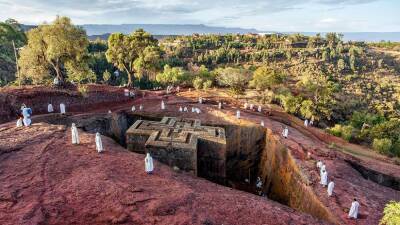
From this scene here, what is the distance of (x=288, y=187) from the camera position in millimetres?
15500

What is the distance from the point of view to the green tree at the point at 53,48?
22656mm

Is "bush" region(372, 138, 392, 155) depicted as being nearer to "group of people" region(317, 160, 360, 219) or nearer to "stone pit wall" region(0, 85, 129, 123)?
"group of people" region(317, 160, 360, 219)

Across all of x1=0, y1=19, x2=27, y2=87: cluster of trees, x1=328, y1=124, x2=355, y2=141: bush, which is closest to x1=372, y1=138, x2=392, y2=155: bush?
x1=328, y1=124, x2=355, y2=141: bush

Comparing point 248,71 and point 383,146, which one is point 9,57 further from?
point 383,146

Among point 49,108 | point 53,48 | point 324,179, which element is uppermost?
point 53,48

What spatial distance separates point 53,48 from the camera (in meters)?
22.3

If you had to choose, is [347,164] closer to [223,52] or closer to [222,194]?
[222,194]

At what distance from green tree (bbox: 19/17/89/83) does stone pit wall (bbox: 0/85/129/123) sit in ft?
6.06

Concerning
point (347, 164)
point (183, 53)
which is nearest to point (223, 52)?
point (183, 53)

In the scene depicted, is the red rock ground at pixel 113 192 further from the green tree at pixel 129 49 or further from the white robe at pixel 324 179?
the green tree at pixel 129 49

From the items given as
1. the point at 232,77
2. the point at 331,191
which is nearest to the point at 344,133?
the point at 232,77

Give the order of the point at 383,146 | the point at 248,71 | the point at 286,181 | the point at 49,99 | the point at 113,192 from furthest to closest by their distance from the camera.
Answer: the point at 248,71 < the point at 49,99 < the point at 383,146 < the point at 286,181 < the point at 113,192

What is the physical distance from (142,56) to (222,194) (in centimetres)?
2402

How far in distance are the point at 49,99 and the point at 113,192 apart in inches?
654
